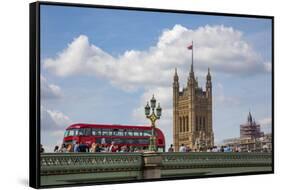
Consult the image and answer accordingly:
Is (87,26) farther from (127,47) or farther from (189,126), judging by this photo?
(189,126)

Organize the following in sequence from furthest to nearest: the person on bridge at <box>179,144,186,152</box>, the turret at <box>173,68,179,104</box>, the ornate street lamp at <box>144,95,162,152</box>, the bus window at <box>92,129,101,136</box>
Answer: the person on bridge at <box>179,144,186,152</box> → the turret at <box>173,68,179,104</box> → the ornate street lamp at <box>144,95,162,152</box> → the bus window at <box>92,129,101,136</box>

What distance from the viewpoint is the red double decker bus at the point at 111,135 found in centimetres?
1130

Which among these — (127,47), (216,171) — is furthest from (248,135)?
(127,47)

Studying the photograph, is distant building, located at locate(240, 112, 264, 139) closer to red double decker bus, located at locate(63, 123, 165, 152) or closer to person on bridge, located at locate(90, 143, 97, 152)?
red double decker bus, located at locate(63, 123, 165, 152)

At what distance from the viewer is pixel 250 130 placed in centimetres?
1312

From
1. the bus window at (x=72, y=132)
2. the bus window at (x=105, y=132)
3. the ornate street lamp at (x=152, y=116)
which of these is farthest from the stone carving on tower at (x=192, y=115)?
the bus window at (x=72, y=132)

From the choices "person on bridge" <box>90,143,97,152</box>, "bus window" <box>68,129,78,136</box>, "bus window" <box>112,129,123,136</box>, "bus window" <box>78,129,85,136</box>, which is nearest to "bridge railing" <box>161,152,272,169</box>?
"bus window" <box>112,129,123,136</box>

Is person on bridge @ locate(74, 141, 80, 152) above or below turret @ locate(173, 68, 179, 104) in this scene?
below

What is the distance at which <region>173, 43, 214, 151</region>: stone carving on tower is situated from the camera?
12.3 meters

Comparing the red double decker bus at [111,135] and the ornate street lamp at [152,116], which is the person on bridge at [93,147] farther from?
the ornate street lamp at [152,116]

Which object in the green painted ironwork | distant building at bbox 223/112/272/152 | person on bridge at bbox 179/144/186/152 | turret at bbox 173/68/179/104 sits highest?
turret at bbox 173/68/179/104

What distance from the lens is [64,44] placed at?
11.2 meters

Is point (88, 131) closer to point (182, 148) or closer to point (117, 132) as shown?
point (117, 132)

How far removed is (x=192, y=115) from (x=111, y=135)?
5.01 feet
